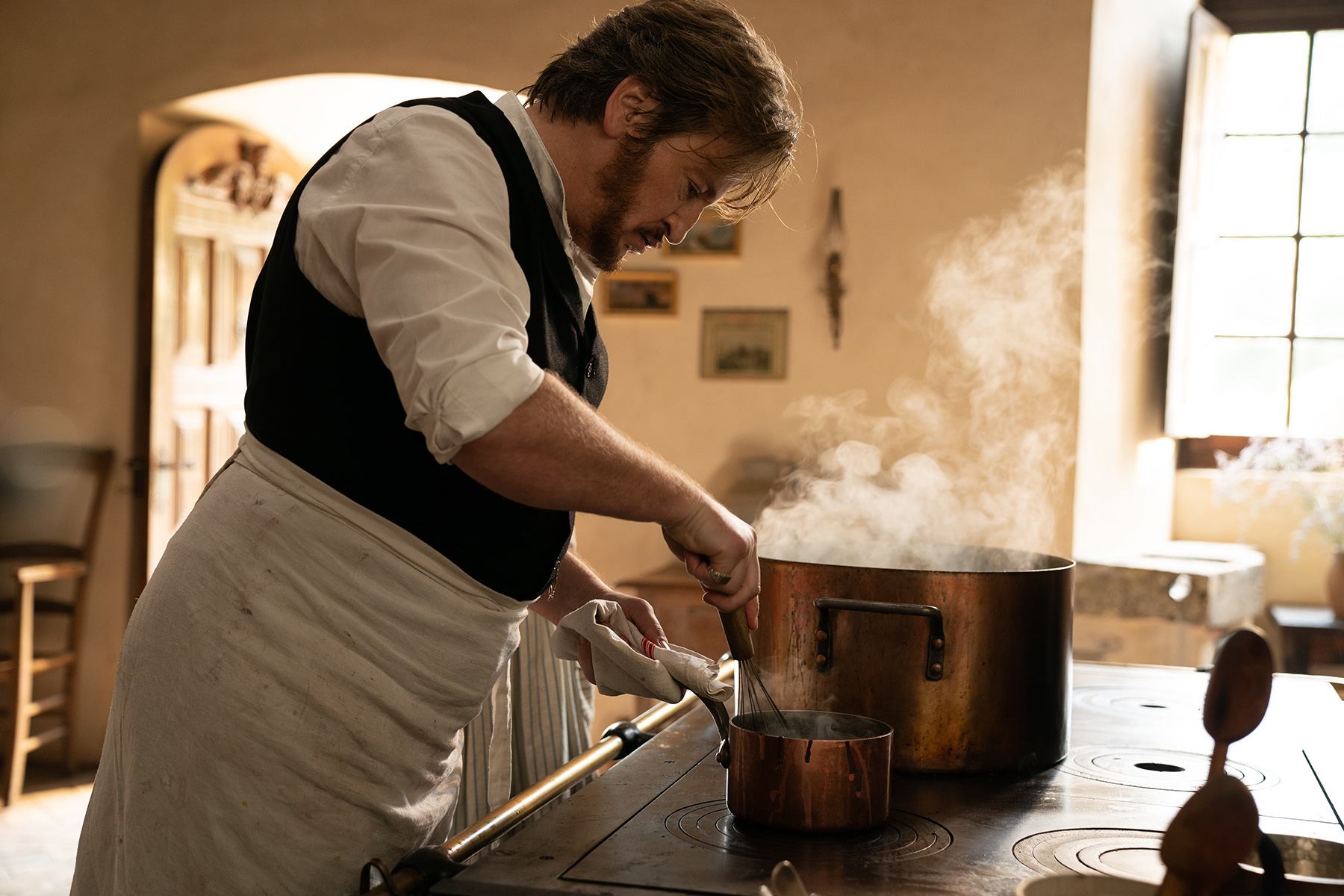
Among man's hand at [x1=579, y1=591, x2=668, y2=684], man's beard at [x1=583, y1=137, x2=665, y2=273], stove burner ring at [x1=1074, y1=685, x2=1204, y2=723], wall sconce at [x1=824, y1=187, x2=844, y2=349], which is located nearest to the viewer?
man's beard at [x1=583, y1=137, x2=665, y2=273]

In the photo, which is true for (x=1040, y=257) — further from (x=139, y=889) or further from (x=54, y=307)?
(x=54, y=307)

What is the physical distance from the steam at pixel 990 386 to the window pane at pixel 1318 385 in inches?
45.5

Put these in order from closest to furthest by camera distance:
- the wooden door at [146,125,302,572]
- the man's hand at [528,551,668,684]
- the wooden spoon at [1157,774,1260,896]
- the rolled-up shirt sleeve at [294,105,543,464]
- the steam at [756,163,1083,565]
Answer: the wooden spoon at [1157,774,1260,896]
the rolled-up shirt sleeve at [294,105,543,464]
the man's hand at [528,551,668,684]
the steam at [756,163,1083,565]
the wooden door at [146,125,302,572]

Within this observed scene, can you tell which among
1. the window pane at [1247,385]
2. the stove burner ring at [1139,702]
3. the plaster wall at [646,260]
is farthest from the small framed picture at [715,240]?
the stove burner ring at [1139,702]

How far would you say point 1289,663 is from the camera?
3836 millimetres

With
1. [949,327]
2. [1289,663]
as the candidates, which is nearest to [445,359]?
[949,327]

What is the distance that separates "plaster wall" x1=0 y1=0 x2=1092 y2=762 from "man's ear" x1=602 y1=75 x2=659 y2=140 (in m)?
2.20

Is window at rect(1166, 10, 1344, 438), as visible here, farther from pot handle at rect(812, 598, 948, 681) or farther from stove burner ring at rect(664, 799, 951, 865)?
stove burner ring at rect(664, 799, 951, 865)

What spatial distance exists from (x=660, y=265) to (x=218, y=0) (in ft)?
6.65

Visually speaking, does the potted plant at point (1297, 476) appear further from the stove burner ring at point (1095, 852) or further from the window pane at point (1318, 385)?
the stove burner ring at point (1095, 852)

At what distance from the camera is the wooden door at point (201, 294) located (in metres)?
4.50

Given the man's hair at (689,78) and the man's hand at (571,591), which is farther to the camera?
the man's hand at (571,591)

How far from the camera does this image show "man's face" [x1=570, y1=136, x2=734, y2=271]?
1266 mm

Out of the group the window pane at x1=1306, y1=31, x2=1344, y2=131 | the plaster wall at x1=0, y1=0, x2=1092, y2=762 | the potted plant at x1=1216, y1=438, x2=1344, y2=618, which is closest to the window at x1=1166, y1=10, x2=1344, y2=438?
the window pane at x1=1306, y1=31, x2=1344, y2=131
